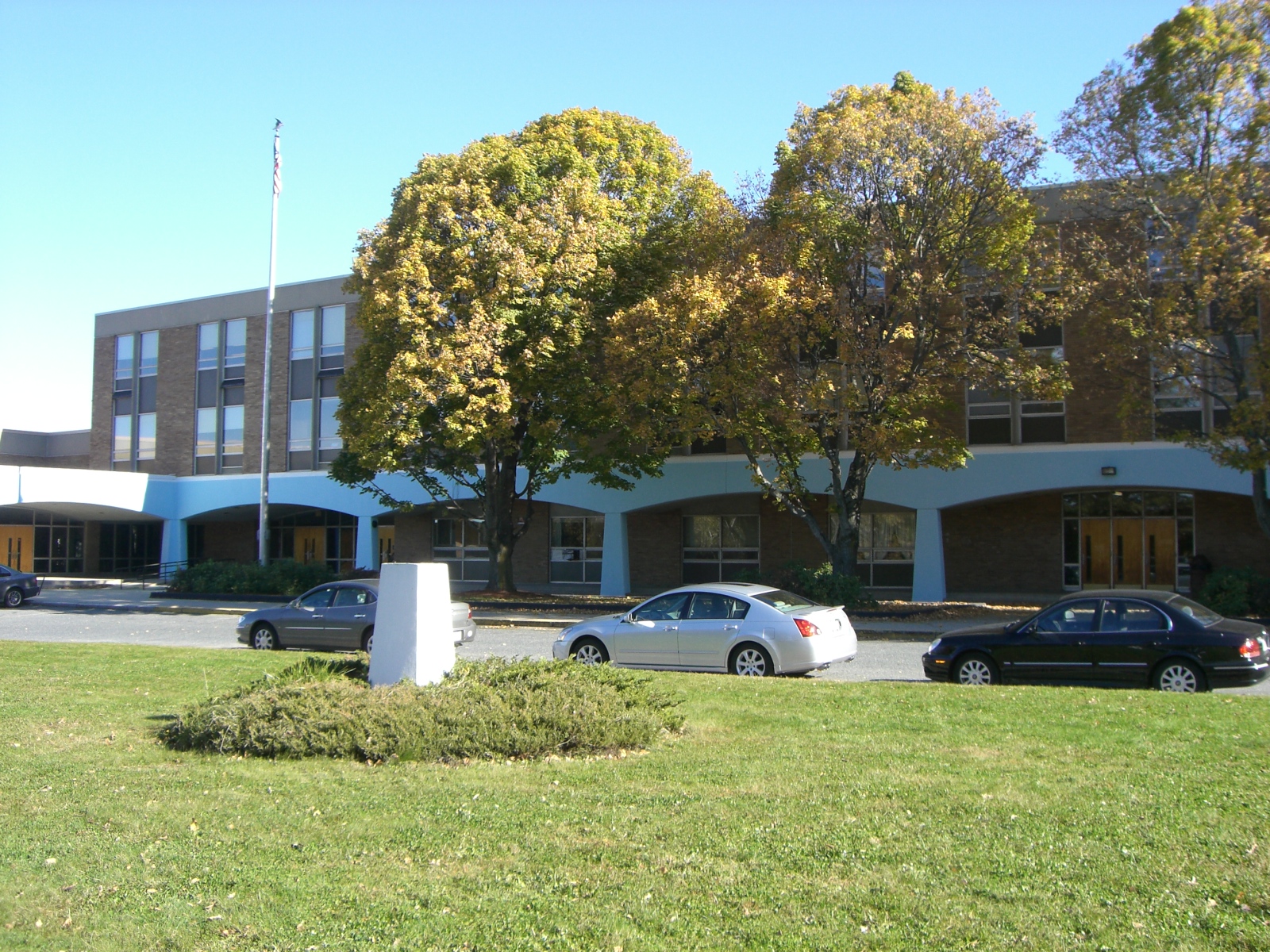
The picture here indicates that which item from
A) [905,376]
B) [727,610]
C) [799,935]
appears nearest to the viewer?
[799,935]

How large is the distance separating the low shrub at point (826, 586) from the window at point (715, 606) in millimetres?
10621

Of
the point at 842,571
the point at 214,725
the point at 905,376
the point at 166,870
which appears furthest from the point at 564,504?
the point at 166,870

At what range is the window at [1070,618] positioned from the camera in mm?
13266

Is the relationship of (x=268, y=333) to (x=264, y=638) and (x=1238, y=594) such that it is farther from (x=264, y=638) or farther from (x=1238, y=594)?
(x=1238, y=594)

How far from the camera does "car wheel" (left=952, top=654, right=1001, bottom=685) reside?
13.6 m

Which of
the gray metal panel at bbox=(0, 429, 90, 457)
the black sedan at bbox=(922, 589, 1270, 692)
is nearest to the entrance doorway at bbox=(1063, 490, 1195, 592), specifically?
the black sedan at bbox=(922, 589, 1270, 692)

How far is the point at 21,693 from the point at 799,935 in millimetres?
10075

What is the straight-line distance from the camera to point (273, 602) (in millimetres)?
32156

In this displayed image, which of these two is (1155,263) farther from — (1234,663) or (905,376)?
(1234,663)

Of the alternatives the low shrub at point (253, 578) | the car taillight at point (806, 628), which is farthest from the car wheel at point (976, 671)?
the low shrub at point (253, 578)

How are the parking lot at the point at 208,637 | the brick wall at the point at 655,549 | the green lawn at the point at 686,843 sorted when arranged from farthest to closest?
the brick wall at the point at 655,549 < the parking lot at the point at 208,637 < the green lawn at the point at 686,843

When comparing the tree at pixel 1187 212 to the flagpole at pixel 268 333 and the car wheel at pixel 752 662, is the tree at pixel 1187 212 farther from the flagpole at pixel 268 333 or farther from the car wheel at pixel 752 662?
the flagpole at pixel 268 333

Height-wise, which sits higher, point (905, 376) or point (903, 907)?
point (905, 376)

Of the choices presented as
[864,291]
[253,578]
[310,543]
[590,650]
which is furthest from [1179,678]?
[310,543]
